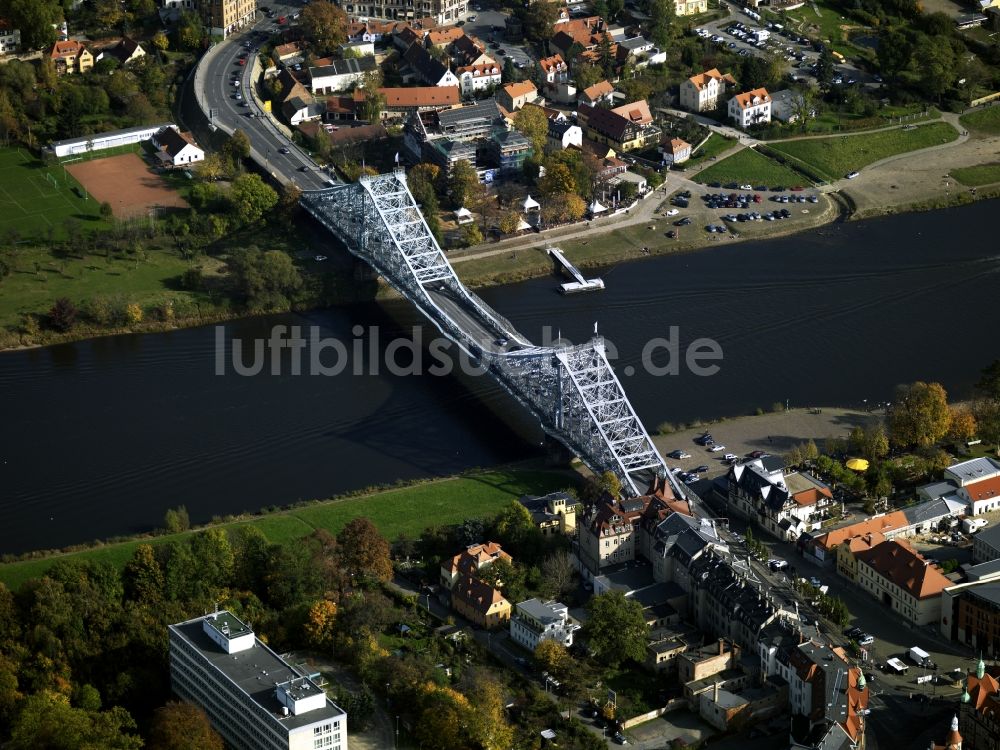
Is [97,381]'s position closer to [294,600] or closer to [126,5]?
[294,600]

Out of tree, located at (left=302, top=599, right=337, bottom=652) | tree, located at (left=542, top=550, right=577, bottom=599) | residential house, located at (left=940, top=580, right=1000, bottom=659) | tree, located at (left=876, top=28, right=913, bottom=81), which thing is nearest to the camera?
tree, located at (left=302, top=599, right=337, bottom=652)

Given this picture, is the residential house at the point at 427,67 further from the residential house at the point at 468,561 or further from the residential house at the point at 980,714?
the residential house at the point at 980,714

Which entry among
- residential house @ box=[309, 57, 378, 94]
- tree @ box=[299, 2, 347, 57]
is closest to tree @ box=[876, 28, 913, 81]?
residential house @ box=[309, 57, 378, 94]

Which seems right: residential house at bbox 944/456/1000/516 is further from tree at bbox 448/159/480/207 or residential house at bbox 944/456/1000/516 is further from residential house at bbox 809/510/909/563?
tree at bbox 448/159/480/207

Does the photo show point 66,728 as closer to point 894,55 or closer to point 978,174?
point 978,174

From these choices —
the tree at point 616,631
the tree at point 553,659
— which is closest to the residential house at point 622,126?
the tree at point 616,631

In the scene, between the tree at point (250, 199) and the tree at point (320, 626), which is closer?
the tree at point (320, 626)
